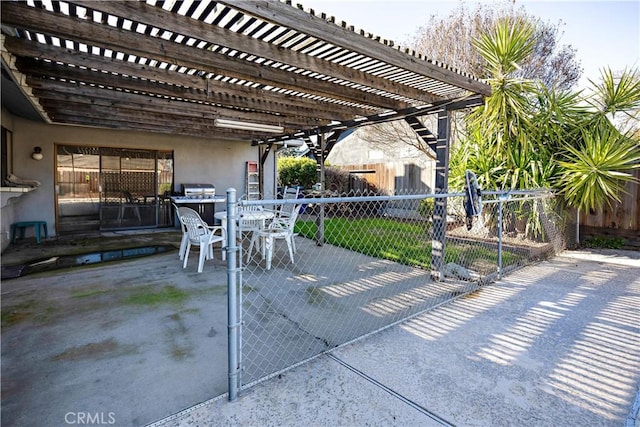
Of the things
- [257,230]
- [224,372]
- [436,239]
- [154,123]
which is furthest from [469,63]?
[224,372]

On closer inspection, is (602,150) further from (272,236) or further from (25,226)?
(25,226)

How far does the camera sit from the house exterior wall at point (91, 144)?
22.1 ft

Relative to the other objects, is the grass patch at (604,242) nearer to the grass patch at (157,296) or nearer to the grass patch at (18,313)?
the grass patch at (157,296)

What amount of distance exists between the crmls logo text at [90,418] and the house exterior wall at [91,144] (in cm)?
545

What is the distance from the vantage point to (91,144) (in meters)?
7.55

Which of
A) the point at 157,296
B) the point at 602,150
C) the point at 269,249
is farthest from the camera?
the point at 602,150

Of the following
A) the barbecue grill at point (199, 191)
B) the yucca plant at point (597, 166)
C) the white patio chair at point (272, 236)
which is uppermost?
the yucca plant at point (597, 166)

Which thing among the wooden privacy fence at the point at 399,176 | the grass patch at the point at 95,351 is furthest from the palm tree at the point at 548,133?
the grass patch at the point at 95,351

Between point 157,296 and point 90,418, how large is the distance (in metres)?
1.90

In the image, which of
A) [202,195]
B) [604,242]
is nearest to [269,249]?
[202,195]

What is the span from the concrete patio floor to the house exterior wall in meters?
4.21

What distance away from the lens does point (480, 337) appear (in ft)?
9.21

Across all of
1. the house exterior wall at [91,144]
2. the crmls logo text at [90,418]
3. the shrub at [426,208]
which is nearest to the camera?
the crmls logo text at [90,418]

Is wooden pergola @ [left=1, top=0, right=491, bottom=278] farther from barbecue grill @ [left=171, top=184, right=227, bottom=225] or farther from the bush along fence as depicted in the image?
barbecue grill @ [left=171, top=184, right=227, bottom=225]
